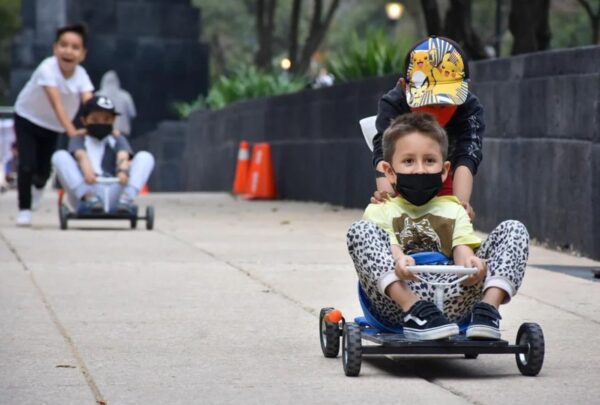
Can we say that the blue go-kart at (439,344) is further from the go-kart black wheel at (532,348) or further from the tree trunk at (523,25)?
the tree trunk at (523,25)

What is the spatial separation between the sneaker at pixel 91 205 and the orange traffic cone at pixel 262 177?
8124 mm

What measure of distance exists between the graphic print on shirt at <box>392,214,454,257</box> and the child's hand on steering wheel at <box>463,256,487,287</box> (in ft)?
0.61

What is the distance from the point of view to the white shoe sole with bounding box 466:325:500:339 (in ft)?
19.6

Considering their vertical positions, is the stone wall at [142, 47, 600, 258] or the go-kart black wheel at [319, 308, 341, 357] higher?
the stone wall at [142, 47, 600, 258]

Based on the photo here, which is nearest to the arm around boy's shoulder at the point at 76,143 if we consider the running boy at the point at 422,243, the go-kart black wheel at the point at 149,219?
the go-kart black wheel at the point at 149,219

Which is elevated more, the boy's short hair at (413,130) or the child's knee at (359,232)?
the boy's short hair at (413,130)

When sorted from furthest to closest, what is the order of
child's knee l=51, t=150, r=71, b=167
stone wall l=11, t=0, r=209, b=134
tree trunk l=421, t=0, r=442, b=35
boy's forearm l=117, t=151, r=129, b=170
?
stone wall l=11, t=0, r=209, b=134 < tree trunk l=421, t=0, r=442, b=35 < boy's forearm l=117, t=151, r=129, b=170 < child's knee l=51, t=150, r=71, b=167

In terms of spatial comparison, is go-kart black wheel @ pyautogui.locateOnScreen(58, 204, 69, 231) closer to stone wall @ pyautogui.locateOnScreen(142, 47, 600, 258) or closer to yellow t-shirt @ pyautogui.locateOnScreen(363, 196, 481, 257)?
stone wall @ pyautogui.locateOnScreen(142, 47, 600, 258)

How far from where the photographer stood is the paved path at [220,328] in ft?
19.2

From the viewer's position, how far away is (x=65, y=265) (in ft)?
35.6

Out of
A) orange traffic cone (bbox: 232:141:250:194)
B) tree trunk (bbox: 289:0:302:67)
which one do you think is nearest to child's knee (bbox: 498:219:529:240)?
orange traffic cone (bbox: 232:141:250:194)

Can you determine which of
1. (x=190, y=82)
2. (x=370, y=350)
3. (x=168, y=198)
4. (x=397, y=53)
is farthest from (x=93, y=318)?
(x=190, y=82)

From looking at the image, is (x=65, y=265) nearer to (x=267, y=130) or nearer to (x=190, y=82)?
(x=267, y=130)

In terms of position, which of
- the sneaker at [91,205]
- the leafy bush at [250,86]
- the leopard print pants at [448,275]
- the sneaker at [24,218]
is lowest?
the sneaker at [24,218]
